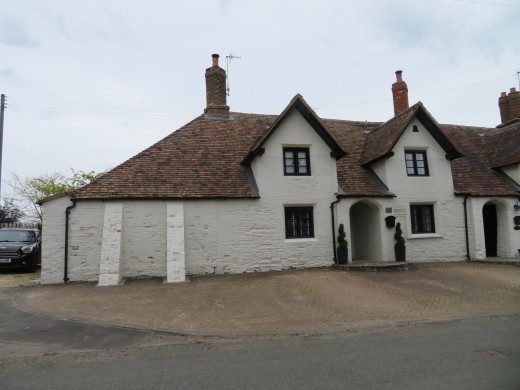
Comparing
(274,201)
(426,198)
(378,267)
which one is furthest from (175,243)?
(426,198)

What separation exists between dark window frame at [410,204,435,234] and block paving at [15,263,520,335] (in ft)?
9.71

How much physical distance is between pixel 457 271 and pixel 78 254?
547 inches

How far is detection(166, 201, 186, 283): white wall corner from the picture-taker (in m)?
11.8

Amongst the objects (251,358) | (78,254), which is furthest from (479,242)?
(78,254)

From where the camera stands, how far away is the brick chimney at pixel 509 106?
21344 millimetres

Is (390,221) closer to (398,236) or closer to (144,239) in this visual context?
(398,236)

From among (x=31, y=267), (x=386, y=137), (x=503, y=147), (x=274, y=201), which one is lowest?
(x=31, y=267)

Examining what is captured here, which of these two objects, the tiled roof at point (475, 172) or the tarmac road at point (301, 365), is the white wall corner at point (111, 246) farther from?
the tiled roof at point (475, 172)

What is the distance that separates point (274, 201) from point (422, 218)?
23.2ft

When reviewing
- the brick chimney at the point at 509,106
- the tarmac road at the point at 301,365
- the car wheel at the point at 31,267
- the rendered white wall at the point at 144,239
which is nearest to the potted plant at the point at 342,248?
the rendered white wall at the point at 144,239

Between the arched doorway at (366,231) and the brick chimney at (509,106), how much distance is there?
42.1 ft

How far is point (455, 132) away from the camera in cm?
2036

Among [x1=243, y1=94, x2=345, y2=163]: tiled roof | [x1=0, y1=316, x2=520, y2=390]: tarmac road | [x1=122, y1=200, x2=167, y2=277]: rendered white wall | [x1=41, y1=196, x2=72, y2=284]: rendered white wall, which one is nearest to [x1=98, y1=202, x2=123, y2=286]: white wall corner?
[x1=122, y1=200, x2=167, y2=277]: rendered white wall

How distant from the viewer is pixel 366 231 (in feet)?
52.4
